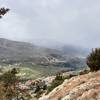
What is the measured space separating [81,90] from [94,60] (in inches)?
322

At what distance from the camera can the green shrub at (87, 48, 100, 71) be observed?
30.9 metres

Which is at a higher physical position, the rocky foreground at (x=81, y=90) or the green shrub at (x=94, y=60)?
the green shrub at (x=94, y=60)

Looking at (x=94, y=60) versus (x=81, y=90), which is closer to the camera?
(x=81, y=90)

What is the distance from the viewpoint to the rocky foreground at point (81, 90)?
22.2 meters

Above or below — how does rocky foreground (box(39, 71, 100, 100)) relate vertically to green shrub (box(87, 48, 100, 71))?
below

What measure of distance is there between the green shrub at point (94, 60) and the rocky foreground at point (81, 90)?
407 cm

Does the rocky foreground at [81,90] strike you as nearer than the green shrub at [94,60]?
Yes

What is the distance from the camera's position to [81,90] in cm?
2345

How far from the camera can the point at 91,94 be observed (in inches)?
866

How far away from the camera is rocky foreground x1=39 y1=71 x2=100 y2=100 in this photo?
22156 millimetres

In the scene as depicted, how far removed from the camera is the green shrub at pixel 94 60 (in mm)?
30922

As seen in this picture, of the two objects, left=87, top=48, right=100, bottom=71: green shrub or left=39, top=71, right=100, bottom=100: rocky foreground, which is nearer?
left=39, top=71, right=100, bottom=100: rocky foreground

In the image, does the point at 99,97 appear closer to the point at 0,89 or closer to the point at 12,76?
the point at 0,89

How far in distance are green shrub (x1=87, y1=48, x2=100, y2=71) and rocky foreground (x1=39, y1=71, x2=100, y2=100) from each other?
407cm
